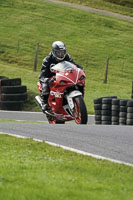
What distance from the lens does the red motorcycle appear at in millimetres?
13175

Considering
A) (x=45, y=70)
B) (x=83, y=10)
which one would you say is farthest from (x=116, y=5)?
(x=45, y=70)

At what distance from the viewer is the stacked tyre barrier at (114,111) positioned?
15711 mm

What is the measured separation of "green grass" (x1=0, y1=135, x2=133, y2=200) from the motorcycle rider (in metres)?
5.42

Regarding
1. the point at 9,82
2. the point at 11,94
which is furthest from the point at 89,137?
the point at 9,82

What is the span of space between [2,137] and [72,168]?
275 centimetres

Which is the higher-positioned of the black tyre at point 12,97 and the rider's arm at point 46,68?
the rider's arm at point 46,68

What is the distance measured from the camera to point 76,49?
43.6 metres

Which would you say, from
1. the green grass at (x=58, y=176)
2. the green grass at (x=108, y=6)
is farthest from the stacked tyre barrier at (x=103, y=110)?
the green grass at (x=108, y=6)

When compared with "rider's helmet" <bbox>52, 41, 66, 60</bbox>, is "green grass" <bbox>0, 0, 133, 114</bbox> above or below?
below

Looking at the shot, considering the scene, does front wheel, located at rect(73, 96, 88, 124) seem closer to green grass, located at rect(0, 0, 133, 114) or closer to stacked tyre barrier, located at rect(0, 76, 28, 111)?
stacked tyre barrier, located at rect(0, 76, 28, 111)

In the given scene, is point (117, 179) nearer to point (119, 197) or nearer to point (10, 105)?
point (119, 197)

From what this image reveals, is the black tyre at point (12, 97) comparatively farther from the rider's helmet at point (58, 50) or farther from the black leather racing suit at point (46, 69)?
the rider's helmet at point (58, 50)

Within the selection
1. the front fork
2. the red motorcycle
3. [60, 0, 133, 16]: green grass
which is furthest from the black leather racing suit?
[60, 0, 133, 16]: green grass

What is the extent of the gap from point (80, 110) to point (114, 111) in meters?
3.26
